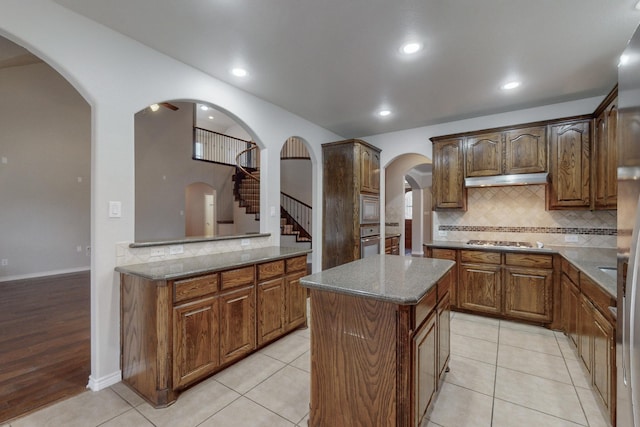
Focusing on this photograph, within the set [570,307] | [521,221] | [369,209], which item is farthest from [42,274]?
[521,221]

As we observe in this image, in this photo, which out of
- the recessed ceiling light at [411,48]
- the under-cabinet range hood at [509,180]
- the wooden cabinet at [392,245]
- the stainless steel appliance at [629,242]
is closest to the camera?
Answer: the stainless steel appliance at [629,242]

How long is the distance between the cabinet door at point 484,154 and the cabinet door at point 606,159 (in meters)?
0.90

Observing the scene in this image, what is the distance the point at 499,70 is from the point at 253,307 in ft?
10.7

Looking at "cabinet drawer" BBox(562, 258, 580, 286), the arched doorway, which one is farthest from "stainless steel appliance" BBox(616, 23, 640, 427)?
the arched doorway

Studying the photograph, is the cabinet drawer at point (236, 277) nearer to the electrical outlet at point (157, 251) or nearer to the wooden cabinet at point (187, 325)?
the wooden cabinet at point (187, 325)

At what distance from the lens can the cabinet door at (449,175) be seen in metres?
3.85

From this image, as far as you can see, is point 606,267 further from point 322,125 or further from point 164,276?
point 322,125

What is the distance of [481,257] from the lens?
11.3 ft

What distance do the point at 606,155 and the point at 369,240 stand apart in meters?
2.89

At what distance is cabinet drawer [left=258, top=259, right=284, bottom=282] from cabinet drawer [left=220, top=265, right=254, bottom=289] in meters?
0.11

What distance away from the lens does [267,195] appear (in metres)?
3.53

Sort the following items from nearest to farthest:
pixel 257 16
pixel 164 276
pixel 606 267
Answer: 1. pixel 164 276
2. pixel 257 16
3. pixel 606 267

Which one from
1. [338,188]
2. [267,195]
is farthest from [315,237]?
[267,195]

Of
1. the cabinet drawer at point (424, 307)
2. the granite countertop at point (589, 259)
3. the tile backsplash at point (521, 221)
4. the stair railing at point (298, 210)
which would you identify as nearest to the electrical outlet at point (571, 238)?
the tile backsplash at point (521, 221)
